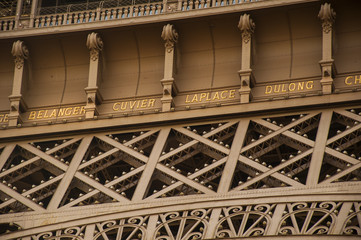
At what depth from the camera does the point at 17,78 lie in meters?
34.7

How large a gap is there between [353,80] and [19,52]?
9.54 meters

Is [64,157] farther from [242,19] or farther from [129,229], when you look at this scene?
[242,19]

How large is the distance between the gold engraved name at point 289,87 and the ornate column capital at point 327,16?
4.99 ft

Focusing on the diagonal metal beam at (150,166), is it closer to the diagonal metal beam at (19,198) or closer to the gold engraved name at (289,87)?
the diagonal metal beam at (19,198)

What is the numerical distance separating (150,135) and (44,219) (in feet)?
12.9

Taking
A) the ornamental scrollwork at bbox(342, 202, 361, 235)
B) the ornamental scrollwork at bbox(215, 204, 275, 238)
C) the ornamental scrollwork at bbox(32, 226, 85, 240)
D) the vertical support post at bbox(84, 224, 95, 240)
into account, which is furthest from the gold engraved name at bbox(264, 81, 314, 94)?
the ornamental scrollwork at bbox(32, 226, 85, 240)

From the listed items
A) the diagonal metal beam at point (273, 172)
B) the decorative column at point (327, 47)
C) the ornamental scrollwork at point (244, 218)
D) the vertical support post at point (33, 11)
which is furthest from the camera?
the vertical support post at point (33, 11)

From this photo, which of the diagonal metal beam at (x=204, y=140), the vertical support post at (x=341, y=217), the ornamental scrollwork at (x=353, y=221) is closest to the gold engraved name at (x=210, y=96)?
the diagonal metal beam at (x=204, y=140)

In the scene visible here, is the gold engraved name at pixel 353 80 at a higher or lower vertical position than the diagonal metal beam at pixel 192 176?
higher

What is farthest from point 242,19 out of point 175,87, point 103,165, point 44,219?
point 44,219

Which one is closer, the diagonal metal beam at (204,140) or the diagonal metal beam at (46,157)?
the diagonal metal beam at (204,140)

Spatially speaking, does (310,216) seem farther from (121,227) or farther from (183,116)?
(183,116)

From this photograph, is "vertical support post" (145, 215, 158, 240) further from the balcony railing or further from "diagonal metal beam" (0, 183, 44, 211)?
the balcony railing

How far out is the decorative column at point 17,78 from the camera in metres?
34.1
